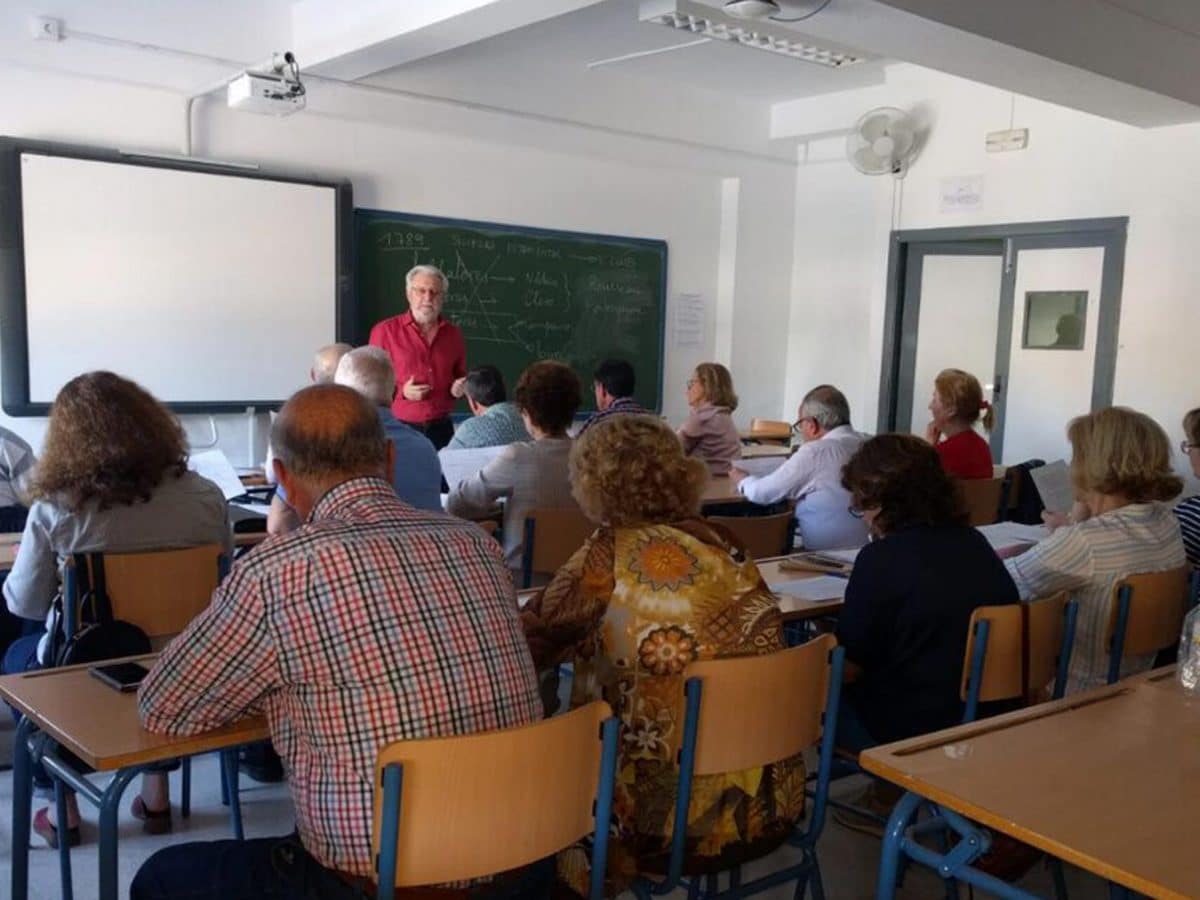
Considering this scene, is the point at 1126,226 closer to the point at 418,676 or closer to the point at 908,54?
the point at 908,54

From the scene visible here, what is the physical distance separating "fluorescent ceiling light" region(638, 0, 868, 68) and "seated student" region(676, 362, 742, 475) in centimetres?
153

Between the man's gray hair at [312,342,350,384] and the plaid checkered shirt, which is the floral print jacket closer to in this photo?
the plaid checkered shirt

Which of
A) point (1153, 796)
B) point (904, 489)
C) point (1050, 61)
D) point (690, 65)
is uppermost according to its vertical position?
point (690, 65)

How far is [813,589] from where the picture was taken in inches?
113

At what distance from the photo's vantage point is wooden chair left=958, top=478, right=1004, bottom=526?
4574mm

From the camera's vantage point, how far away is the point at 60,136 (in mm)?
4922

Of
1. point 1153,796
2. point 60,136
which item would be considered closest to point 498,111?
point 60,136

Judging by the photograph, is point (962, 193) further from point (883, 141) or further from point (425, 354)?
point (425, 354)

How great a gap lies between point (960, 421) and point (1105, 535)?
1.99m

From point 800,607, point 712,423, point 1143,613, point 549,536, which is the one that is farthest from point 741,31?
point 1143,613

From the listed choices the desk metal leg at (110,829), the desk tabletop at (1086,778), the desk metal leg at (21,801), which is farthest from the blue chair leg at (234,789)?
the desk tabletop at (1086,778)

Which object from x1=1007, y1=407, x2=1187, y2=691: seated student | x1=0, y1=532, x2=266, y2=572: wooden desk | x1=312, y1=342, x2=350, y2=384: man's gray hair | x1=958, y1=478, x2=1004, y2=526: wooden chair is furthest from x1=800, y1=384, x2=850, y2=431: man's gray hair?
x1=0, y1=532, x2=266, y2=572: wooden desk

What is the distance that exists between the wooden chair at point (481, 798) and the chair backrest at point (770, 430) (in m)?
5.58

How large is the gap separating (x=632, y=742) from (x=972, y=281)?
5803 mm
